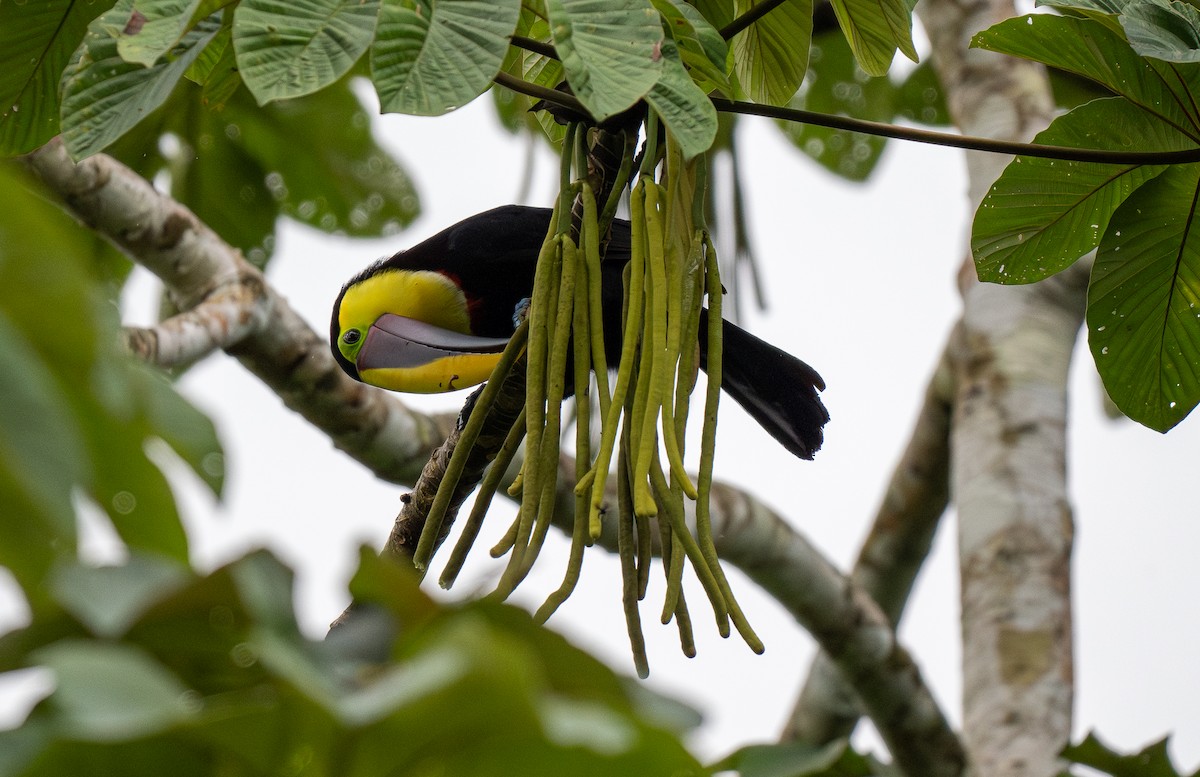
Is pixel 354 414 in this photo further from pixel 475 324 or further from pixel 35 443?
pixel 35 443

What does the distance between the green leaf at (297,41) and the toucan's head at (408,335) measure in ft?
4.97

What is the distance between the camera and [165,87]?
1.01m

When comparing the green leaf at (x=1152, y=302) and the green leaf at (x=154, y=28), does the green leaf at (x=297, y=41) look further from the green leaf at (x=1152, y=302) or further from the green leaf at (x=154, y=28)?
the green leaf at (x=1152, y=302)

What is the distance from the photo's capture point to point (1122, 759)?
1810 mm

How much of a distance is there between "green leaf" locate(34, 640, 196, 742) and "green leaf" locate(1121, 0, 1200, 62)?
1057 mm

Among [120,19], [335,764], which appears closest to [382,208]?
[120,19]

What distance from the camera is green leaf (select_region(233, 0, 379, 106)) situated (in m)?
0.92

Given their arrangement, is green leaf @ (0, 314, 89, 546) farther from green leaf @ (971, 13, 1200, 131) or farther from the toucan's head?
the toucan's head

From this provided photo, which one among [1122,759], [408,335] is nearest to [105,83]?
[1122,759]

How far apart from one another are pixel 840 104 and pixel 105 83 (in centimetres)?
296

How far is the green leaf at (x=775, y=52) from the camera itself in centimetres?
146

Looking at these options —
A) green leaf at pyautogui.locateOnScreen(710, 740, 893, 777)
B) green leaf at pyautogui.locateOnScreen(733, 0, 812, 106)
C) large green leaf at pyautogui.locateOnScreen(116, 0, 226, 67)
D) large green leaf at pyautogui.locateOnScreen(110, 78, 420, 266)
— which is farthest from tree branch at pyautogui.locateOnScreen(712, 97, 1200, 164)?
large green leaf at pyautogui.locateOnScreen(110, 78, 420, 266)

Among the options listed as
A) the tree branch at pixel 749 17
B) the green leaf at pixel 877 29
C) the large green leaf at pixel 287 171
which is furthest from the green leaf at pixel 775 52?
the large green leaf at pixel 287 171

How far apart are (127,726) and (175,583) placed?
0.07m
